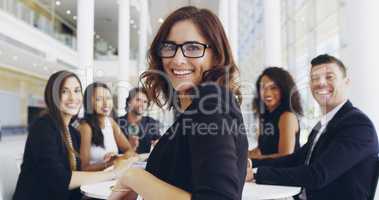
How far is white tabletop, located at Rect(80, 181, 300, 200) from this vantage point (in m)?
1.75

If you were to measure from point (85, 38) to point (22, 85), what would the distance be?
10.1m

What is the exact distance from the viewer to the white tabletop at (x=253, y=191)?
175 cm

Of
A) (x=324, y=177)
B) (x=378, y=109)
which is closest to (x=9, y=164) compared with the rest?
(x=324, y=177)

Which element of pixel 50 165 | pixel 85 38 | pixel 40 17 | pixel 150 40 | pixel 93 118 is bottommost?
pixel 50 165

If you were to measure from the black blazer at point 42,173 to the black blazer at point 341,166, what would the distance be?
1.05 meters

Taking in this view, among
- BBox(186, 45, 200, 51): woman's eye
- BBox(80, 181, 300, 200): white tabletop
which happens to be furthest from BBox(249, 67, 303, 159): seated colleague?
BBox(186, 45, 200, 51): woman's eye

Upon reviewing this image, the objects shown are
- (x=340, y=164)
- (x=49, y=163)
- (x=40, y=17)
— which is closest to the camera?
(x=340, y=164)

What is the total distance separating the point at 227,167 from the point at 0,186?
1564 mm

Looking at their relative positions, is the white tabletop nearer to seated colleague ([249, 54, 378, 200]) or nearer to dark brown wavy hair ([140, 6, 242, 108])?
seated colleague ([249, 54, 378, 200])

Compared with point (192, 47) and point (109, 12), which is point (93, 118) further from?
point (109, 12)

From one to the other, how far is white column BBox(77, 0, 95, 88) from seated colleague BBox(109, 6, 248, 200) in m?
4.13

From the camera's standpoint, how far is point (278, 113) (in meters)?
2.79

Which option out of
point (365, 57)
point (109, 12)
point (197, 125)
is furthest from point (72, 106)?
point (109, 12)

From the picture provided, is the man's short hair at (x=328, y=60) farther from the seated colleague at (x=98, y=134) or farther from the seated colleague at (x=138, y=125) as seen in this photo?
the seated colleague at (x=138, y=125)
